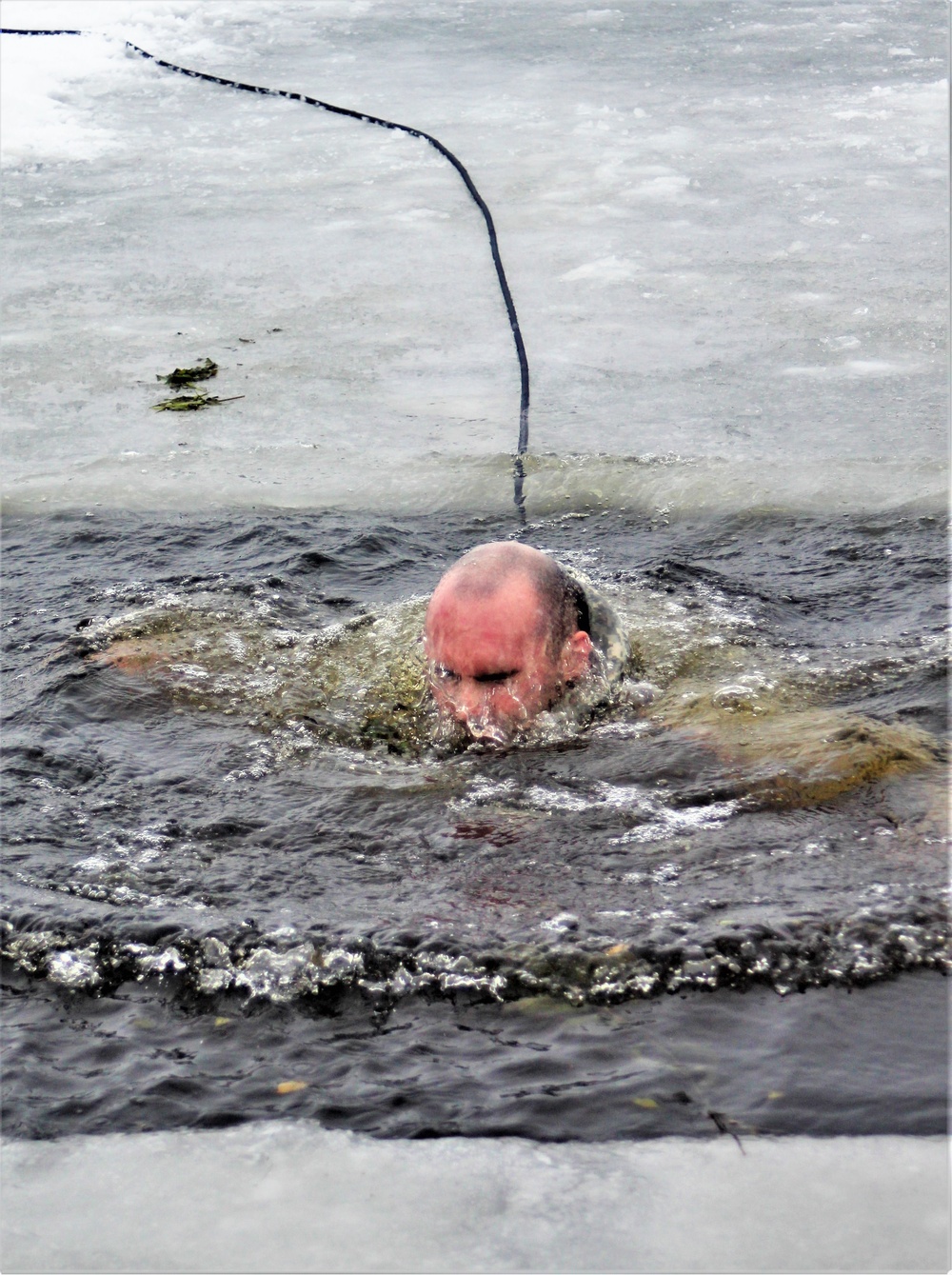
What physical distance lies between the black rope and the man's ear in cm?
141

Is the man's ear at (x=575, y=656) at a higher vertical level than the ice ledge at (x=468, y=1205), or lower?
higher

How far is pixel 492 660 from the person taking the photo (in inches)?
→ 130

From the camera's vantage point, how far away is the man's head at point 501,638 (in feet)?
10.8

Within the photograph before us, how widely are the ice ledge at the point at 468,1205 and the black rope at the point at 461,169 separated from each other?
3080 mm

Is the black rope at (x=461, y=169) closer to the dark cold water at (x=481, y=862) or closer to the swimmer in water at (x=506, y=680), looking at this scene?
the dark cold water at (x=481, y=862)

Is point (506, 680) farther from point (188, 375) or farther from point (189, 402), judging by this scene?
point (188, 375)

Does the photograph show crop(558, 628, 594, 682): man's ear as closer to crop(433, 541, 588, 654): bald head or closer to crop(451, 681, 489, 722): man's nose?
crop(433, 541, 588, 654): bald head

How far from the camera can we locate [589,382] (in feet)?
18.7

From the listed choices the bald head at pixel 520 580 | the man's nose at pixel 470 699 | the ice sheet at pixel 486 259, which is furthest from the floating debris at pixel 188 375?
the man's nose at pixel 470 699

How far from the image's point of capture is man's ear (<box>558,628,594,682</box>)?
3490 millimetres

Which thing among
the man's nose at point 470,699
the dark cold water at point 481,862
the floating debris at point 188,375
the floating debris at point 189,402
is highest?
the floating debris at point 188,375

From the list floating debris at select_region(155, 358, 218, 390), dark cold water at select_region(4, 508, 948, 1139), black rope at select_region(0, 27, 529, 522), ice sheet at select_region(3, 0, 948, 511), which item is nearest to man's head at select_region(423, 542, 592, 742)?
dark cold water at select_region(4, 508, 948, 1139)

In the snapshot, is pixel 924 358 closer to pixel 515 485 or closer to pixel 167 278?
pixel 515 485

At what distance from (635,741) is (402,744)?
624mm
